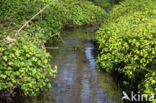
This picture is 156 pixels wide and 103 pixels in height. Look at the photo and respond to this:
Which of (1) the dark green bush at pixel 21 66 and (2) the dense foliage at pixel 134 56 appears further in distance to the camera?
(2) the dense foliage at pixel 134 56

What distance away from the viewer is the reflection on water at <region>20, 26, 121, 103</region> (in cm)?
625

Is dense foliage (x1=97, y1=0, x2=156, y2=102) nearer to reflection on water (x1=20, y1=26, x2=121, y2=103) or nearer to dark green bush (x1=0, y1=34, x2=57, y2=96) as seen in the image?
reflection on water (x1=20, y1=26, x2=121, y2=103)

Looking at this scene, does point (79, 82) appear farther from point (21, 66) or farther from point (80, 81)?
point (21, 66)

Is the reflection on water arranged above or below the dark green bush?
below

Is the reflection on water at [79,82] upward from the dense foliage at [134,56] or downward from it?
downward

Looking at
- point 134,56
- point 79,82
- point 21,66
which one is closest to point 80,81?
point 79,82

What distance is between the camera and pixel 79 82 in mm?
7230

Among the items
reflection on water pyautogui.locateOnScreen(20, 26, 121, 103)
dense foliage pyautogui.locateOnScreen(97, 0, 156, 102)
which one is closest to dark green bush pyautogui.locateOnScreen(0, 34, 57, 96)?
reflection on water pyautogui.locateOnScreen(20, 26, 121, 103)

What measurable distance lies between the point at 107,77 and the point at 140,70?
1.36 meters

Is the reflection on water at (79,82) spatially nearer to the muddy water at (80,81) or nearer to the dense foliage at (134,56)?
the muddy water at (80,81)

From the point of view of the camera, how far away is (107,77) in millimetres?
7633

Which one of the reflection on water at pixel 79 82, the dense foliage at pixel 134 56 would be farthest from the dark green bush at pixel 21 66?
the dense foliage at pixel 134 56

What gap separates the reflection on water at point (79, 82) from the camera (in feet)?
20.5

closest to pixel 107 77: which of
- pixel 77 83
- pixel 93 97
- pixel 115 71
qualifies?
pixel 115 71
